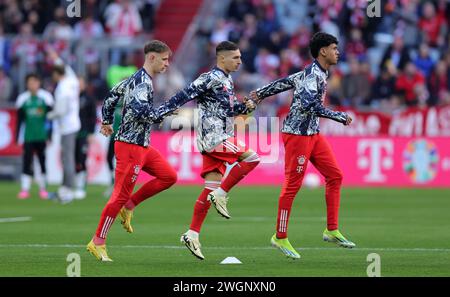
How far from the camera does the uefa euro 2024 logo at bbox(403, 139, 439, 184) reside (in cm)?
2816

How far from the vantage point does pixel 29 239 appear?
52.3 ft

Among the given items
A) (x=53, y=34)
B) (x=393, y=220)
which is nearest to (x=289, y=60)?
(x=53, y=34)

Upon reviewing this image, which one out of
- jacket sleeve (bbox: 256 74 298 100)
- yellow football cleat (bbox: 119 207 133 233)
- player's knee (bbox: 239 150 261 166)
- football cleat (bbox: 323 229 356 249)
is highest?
jacket sleeve (bbox: 256 74 298 100)

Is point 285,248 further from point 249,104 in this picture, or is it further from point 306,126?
point 249,104

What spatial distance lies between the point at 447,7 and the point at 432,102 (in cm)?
416

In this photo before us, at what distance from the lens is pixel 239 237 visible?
1642 cm

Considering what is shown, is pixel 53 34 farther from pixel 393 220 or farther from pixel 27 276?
pixel 27 276

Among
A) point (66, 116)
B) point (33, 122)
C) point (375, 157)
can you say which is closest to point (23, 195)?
point (33, 122)

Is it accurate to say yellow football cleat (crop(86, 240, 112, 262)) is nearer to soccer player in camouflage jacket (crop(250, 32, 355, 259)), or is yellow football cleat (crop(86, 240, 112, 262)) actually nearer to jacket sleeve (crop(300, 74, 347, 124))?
soccer player in camouflage jacket (crop(250, 32, 355, 259))

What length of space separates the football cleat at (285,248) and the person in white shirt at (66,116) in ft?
35.2

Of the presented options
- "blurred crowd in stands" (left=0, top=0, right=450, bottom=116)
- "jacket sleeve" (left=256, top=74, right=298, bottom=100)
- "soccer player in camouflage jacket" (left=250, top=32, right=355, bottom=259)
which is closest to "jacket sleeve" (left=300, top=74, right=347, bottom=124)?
"soccer player in camouflage jacket" (left=250, top=32, right=355, bottom=259)

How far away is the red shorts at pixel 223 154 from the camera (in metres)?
13.7

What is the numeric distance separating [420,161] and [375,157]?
111 centimetres

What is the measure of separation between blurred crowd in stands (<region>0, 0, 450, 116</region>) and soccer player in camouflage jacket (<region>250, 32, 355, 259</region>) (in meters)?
15.8
